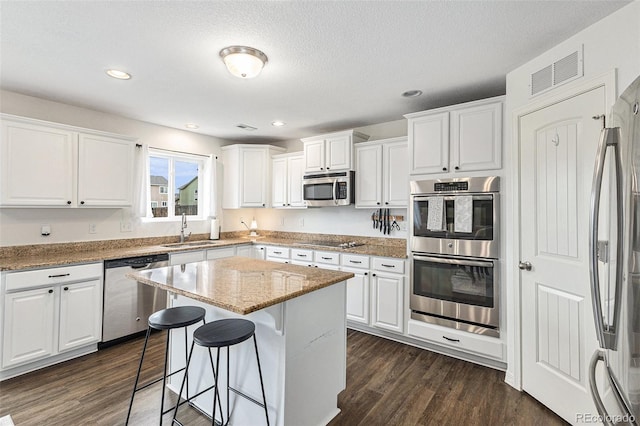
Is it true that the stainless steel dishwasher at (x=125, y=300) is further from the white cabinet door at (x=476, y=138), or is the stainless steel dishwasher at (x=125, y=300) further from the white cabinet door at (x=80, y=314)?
the white cabinet door at (x=476, y=138)

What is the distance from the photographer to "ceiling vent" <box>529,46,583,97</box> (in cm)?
191

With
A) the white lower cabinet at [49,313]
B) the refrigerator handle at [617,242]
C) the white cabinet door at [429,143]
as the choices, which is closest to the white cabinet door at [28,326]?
the white lower cabinet at [49,313]

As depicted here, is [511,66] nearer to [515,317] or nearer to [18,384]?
[515,317]

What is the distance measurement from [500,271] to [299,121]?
2842mm

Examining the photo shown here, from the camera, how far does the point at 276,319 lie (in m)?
1.67

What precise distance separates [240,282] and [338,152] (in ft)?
8.15

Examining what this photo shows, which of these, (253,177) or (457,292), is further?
(253,177)

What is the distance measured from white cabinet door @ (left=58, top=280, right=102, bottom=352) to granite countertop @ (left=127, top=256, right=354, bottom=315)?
4.16 feet

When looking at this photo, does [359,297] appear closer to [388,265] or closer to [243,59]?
[388,265]

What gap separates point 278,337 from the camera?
5.61 feet

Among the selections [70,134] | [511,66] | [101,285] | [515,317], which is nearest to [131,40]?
[70,134]

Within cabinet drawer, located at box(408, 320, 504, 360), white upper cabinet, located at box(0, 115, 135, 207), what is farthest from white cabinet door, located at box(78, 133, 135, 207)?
cabinet drawer, located at box(408, 320, 504, 360)

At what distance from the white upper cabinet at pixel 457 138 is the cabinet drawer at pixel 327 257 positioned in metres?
1.34

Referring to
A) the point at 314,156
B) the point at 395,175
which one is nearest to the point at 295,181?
the point at 314,156
